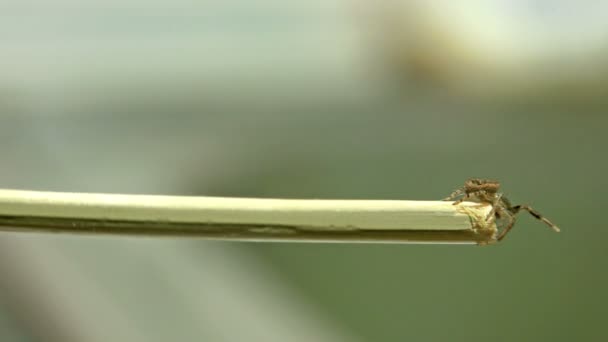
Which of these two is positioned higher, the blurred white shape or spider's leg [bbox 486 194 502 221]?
the blurred white shape

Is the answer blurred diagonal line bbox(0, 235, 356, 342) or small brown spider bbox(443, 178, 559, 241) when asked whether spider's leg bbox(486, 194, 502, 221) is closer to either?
small brown spider bbox(443, 178, 559, 241)

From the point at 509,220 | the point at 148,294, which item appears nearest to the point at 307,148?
the point at 148,294

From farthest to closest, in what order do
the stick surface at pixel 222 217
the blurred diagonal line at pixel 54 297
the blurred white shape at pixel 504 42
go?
the blurred white shape at pixel 504 42 < the blurred diagonal line at pixel 54 297 < the stick surface at pixel 222 217

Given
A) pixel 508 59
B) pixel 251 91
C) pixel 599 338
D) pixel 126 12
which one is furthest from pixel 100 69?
pixel 599 338

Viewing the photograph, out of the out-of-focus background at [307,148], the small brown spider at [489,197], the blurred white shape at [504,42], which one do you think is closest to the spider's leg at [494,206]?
the small brown spider at [489,197]

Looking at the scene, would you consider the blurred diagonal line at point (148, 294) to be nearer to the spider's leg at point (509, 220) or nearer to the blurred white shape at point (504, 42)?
the blurred white shape at point (504, 42)

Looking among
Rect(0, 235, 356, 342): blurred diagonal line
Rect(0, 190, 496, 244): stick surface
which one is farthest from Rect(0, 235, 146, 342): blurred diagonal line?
Rect(0, 190, 496, 244): stick surface

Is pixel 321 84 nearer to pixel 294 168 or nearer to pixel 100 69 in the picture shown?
pixel 294 168
